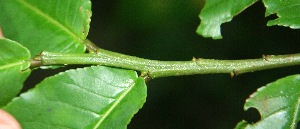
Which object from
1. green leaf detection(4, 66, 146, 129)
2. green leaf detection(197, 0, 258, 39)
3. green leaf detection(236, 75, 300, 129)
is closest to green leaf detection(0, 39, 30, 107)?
green leaf detection(4, 66, 146, 129)

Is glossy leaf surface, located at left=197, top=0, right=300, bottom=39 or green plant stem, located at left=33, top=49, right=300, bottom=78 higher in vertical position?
glossy leaf surface, located at left=197, top=0, right=300, bottom=39

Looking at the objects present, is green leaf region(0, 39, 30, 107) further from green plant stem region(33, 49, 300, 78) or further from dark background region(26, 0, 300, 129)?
dark background region(26, 0, 300, 129)

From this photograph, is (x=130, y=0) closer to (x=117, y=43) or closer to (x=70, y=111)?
(x=117, y=43)

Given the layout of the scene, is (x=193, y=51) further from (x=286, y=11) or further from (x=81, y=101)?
(x=81, y=101)

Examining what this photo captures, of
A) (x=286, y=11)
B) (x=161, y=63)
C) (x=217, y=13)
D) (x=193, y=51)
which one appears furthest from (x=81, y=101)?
(x=193, y=51)

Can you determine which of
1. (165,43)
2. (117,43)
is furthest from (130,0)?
(117,43)

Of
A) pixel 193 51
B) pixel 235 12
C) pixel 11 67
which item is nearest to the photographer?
pixel 11 67
